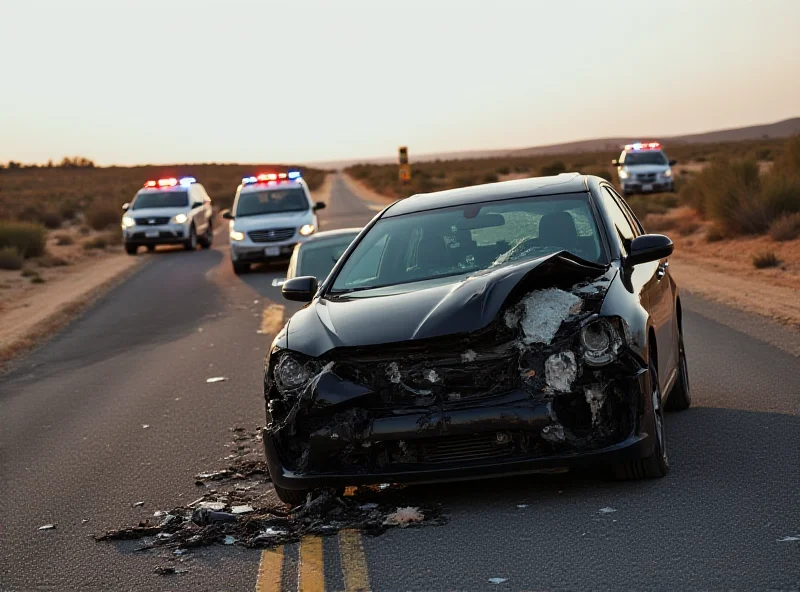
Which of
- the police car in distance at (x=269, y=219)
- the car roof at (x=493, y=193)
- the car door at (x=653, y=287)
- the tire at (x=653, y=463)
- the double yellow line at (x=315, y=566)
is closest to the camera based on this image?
the double yellow line at (x=315, y=566)

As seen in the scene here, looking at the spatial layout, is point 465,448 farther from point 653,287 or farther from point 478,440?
point 653,287

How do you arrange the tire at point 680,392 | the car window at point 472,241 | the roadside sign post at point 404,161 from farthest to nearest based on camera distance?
the roadside sign post at point 404,161, the tire at point 680,392, the car window at point 472,241

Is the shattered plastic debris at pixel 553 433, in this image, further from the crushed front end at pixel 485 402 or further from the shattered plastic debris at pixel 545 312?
the shattered plastic debris at pixel 545 312

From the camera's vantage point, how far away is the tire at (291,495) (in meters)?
6.40

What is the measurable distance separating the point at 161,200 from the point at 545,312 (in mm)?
29026

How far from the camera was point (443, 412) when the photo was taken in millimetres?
5992

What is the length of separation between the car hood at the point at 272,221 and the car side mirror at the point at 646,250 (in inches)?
733

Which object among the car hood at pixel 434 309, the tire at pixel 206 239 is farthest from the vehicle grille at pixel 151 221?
the car hood at pixel 434 309

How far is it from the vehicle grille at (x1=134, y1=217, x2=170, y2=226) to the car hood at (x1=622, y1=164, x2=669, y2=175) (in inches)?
737

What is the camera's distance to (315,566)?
5.42 metres

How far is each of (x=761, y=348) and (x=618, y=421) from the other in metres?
5.57

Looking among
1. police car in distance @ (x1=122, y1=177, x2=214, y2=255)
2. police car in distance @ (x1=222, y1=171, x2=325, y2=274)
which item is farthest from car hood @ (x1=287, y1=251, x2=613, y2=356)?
police car in distance @ (x1=122, y1=177, x2=214, y2=255)

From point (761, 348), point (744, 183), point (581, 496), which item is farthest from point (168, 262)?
point (581, 496)

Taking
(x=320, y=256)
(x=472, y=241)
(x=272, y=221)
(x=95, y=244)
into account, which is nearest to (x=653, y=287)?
(x=472, y=241)
